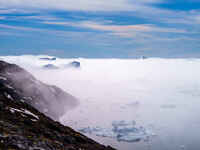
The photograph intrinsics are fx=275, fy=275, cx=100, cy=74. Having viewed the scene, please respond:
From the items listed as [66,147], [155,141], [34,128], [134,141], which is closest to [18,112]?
[34,128]

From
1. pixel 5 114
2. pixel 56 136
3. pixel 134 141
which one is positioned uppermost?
pixel 134 141

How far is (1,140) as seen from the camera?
25.4 meters

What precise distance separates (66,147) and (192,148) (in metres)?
159

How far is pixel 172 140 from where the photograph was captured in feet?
656

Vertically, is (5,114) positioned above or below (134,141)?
below

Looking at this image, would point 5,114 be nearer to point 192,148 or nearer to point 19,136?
point 19,136

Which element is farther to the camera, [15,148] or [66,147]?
[66,147]

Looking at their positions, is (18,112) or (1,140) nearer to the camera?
(1,140)

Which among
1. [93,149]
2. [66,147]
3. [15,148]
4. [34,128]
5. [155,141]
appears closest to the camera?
[15,148]

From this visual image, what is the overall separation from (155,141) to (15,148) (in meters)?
180

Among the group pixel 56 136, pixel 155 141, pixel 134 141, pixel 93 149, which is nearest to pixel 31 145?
pixel 56 136

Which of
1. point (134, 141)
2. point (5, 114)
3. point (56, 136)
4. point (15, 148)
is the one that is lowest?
point (15, 148)

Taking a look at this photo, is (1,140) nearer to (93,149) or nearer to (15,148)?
(15,148)

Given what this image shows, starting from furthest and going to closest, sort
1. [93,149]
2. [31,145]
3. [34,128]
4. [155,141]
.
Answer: [155,141]
[93,149]
[34,128]
[31,145]
